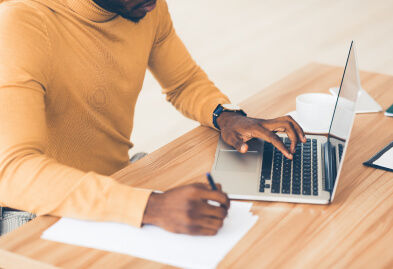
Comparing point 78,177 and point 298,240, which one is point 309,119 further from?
point 78,177

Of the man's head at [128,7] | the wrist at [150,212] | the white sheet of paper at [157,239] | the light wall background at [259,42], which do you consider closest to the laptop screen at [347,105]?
the white sheet of paper at [157,239]

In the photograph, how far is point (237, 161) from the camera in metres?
1.19

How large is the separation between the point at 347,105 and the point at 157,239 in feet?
1.59

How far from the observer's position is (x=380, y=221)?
3.18ft

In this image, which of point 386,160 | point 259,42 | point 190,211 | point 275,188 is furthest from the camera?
point 259,42

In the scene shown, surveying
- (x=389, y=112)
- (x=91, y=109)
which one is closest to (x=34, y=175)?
(x=91, y=109)

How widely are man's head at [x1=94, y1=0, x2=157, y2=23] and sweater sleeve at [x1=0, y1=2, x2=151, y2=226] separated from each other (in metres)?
0.27

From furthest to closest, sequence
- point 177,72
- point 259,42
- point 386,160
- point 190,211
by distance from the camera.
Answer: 1. point 259,42
2. point 177,72
3. point 386,160
4. point 190,211

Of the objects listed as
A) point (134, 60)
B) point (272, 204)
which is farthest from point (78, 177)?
point (134, 60)

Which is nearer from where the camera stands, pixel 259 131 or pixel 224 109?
pixel 259 131

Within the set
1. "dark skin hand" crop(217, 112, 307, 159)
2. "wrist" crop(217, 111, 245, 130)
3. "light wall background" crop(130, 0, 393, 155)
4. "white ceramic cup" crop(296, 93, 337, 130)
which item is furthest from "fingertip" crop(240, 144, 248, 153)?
"light wall background" crop(130, 0, 393, 155)

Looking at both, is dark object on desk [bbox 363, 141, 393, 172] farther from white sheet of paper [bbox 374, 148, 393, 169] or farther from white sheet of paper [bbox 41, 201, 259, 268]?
white sheet of paper [bbox 41, 201, 259, 268]

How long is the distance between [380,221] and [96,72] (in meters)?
0.76

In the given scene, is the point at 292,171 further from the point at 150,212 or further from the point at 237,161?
the point at 150,212
